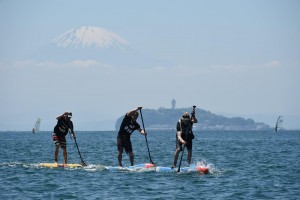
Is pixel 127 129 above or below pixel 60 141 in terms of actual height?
above

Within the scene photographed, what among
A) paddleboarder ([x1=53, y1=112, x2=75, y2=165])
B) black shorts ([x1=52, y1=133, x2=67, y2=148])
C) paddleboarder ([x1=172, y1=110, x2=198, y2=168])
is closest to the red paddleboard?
paddleboarder ([x1=172, y1=110, x2=198, y2=168])

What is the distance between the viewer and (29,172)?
2664 centimetres

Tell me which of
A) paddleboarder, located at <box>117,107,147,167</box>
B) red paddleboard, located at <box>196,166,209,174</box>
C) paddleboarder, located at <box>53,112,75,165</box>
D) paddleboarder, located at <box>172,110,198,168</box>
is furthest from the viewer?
paddleboarder, located at <box>53,112,75,165</box>

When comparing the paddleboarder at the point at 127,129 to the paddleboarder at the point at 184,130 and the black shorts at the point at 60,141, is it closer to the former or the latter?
the paddleboarder at the point at 184,130

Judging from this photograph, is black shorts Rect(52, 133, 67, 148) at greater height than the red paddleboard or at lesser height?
greater

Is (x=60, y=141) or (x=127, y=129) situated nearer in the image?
(x=127, y=129)

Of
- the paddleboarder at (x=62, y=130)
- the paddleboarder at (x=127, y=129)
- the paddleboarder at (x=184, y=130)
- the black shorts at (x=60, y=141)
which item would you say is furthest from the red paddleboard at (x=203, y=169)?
the black shorts at (x=60, y=141)

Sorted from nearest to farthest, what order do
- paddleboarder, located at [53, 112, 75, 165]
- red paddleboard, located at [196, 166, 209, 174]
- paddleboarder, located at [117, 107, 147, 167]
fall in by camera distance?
red paddleboard, located at [196, 166, 209, 174] < paddleboarder, located at [117, 107, 147, 167] < paddleboarder, located at [53, 112, 75, 165]

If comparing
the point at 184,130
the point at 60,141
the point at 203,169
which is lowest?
the point at 203,169

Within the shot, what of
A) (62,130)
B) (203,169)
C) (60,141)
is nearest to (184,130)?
(203,169)

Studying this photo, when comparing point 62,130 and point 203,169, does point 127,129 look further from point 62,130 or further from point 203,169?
point 203,169

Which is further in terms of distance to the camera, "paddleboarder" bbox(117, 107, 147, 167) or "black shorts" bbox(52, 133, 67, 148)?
"black shorts" bbox(52, 133, 67, 148)

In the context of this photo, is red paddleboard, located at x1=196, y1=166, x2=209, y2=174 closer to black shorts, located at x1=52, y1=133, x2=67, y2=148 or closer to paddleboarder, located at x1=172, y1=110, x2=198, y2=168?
paddleboarder, located at x1=172, y1=110, x2=198, y2=168

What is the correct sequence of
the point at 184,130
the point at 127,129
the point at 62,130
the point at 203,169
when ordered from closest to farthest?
the point at 203,169 < the point at 184,130 < the point at 127,129 < the point at 62,130
